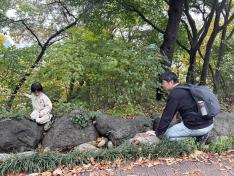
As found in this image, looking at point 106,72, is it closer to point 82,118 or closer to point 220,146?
point 82,118

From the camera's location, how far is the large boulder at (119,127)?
6.95 meters

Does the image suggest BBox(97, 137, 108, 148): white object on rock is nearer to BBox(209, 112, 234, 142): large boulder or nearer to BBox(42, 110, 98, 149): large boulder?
BBox(42, 110, 98, 149): large boulder

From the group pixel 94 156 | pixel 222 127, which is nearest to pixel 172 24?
pixel 222 127

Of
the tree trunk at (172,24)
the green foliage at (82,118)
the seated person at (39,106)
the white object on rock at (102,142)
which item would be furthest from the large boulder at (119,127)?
the tree trunk at (172,24)

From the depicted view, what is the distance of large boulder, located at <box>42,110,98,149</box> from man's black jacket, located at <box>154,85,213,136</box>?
1.81 meters

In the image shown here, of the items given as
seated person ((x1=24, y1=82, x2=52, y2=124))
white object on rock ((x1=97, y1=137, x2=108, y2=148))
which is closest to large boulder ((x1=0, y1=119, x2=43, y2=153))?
seated person ((x1=24, y1=82, x2=52, y2=124))

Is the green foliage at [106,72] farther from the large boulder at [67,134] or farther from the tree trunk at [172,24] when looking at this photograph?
the tree trunk at [172,24]

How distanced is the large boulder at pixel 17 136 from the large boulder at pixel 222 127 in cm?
367

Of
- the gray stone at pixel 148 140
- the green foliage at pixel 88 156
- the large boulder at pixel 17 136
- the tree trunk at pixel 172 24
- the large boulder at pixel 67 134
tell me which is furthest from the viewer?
the tree trunk at pixel 172 24

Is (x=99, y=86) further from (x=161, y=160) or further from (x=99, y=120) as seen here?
(x=161, y=160)

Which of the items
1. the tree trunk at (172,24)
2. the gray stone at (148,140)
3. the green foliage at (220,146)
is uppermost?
the tree trunk at (172,24)

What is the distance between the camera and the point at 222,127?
7.56 meters

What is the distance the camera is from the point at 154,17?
14727 mm

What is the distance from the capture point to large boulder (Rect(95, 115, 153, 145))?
695cm
